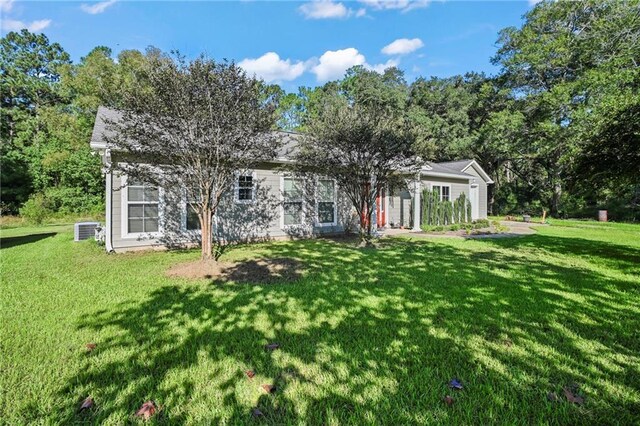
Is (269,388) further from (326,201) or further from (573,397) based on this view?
(326,201)

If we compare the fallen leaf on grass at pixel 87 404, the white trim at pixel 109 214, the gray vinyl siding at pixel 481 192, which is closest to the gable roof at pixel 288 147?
the gray vinyl siding at pixel 481 192

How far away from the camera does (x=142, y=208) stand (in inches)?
335

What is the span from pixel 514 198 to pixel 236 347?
29488 millimetres

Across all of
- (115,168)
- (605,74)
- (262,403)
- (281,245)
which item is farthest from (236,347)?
(605,74)

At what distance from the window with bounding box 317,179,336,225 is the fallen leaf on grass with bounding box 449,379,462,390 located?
30.4ft

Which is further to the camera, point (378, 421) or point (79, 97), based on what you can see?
point (79, 97)

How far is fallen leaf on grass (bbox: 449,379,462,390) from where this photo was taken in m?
2.36

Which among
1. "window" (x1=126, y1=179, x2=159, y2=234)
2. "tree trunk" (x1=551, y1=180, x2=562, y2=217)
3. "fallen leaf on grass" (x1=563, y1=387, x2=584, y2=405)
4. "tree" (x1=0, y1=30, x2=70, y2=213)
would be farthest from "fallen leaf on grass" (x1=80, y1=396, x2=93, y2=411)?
"tree trunk" (x1=551, y1=180, x2=562, y2=217)

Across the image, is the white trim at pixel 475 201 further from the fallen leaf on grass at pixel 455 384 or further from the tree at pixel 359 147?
the fallen leaf on grass at pixel 455 384

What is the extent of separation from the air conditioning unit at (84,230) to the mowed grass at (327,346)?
496 cm

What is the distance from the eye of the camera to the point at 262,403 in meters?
2.21

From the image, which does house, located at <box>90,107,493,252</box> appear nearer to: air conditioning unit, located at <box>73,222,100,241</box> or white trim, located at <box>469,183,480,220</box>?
air conditioning unit, located at <box>73,222,100,241</box>

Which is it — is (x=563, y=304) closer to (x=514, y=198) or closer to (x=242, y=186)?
(x=242, y=186)

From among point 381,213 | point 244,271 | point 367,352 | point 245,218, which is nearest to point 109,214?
point 245,218
